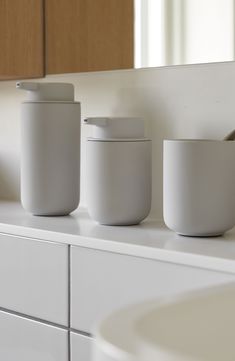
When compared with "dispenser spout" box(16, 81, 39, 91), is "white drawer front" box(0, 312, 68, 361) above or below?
below

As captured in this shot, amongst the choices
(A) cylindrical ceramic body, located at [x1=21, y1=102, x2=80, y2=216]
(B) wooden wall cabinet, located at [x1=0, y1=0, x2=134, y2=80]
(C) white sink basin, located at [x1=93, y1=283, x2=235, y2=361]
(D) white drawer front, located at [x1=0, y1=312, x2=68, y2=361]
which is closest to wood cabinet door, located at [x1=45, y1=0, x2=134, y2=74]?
(B) wooden wall cabinet, located at [x1=0, y1=0, x2=134, y2=80]

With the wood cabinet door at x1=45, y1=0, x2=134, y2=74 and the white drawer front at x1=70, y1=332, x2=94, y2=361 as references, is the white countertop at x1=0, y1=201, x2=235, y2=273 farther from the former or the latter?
the wood cabinet door at x1=45, y1=0, x2=134, y2=74

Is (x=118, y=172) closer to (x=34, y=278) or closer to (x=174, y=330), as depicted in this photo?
(x=34, y=278)

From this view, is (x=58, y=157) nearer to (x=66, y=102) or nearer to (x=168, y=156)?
(x=66, y=102)

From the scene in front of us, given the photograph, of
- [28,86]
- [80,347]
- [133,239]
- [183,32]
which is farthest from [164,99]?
[80,347]

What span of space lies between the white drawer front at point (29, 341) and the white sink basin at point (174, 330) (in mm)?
668

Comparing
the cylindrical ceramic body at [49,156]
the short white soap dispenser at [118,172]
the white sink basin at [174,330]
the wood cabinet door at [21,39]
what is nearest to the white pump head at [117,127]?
the short white soap dispenser at [118,172]

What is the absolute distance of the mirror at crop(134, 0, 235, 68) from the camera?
1.26 m

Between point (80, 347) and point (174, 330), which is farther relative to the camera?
point (80, 347)

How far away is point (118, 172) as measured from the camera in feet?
4.10

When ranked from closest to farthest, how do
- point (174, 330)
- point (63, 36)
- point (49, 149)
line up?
1. point (174, 330)
2. point (49, 149)
3. point (63, 36)

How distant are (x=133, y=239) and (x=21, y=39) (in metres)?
0.60

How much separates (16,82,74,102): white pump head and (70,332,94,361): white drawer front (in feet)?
1.50

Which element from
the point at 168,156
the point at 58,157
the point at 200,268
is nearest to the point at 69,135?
the point at 58,157
